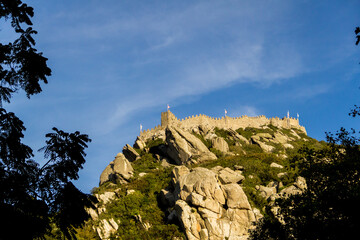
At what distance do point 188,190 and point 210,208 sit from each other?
145 inches

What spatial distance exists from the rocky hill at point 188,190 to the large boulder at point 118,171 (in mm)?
16

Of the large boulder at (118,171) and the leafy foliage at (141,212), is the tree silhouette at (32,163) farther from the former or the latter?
the large boulder at (118,171)

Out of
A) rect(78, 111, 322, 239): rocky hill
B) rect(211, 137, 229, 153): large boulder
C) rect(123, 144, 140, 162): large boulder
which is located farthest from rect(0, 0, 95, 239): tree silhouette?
rect(123, 144, 140, 162): large boulder

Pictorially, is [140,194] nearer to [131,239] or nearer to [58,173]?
[131,239]

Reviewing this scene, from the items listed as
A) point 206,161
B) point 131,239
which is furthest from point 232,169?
point 131,239

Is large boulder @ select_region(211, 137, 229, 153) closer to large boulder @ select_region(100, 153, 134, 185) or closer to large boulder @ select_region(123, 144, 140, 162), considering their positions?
large boulder @ select_region(123, 144, 140, 162)

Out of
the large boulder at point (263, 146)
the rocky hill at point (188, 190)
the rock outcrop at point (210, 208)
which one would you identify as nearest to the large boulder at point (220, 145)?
the rocky hill at point (188, 190)

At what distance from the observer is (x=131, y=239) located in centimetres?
3953

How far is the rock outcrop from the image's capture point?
38.6 metres

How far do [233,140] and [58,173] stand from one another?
219 ft

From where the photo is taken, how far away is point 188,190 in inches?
1686

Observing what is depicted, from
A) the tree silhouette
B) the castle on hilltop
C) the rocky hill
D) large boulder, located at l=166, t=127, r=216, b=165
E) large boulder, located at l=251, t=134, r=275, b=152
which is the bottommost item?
the tree silhouette

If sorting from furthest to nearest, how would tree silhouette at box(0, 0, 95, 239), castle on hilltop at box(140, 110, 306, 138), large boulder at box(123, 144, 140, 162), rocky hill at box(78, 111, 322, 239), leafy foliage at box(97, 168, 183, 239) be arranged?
castle on hilltop at box(140, 110, 306, 138) → large boulder at box(123, 144, 140, 162) → leafy foliage at box(97, 168, 183, 239) → rocky hill at box(78, 111, 322, 239) → tree silhouette at box(0, 0, 95, 239)

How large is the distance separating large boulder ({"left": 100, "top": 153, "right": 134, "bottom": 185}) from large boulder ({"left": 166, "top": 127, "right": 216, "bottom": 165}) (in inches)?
320
